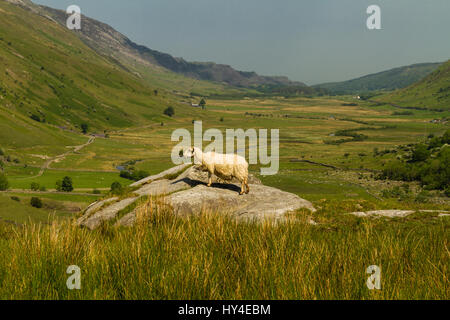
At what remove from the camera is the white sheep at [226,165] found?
760 inches

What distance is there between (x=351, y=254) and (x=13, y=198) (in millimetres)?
115949

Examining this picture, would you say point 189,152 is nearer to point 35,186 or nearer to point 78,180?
point 35,186

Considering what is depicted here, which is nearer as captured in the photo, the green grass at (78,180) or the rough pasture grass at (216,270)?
the rough pasture grass at (216,270)

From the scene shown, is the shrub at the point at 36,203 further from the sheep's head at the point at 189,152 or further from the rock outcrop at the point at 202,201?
the sheep's head at the point at 189,152

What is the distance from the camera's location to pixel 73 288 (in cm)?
515

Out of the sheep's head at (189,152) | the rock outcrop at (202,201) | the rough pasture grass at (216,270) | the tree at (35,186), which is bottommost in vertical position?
the tree at (35,186)

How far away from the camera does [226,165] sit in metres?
19.4

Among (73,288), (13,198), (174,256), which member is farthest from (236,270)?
(13,198)

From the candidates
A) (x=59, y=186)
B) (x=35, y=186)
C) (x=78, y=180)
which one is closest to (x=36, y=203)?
(x=59, y=186)

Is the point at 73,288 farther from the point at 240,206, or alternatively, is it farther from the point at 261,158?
the point at 261,158

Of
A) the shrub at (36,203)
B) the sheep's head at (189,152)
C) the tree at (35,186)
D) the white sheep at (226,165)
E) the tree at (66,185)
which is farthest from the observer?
the tree at (66,185)

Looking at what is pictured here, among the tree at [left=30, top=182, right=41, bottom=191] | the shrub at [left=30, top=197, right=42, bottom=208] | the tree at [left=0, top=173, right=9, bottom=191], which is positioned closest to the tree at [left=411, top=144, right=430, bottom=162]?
the shrub at [left=30, top=197, right=42, bottom=208]

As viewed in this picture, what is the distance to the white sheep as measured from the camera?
63.3 ft

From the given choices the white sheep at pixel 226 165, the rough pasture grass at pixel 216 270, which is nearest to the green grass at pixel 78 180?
the white sheep at pixel 226 165
